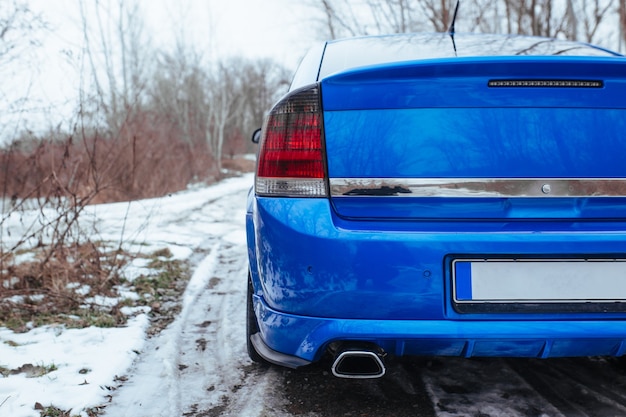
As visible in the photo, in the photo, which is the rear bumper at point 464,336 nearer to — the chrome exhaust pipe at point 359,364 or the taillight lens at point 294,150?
the chrome exhaust pipe at point 359,364

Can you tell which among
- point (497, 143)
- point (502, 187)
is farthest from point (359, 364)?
point (497, 143)

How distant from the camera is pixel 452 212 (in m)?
1.52

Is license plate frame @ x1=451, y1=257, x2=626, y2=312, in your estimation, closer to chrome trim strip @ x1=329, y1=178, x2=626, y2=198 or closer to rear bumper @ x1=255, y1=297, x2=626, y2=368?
rear bumper @ x1=255, y1=297, x2=626, y2=368

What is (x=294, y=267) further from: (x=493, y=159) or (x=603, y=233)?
(x=603, y=233)

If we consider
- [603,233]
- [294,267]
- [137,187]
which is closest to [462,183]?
[603,233]

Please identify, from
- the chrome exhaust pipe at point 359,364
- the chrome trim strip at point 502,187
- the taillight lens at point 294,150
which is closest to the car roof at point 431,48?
the taillight lens at point 294,150

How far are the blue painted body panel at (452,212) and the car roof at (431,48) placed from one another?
0.34 meters

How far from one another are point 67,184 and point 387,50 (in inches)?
115

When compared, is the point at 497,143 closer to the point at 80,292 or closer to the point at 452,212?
the point at 452,212

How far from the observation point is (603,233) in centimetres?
150

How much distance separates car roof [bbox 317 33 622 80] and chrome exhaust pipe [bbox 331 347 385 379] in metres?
0.94

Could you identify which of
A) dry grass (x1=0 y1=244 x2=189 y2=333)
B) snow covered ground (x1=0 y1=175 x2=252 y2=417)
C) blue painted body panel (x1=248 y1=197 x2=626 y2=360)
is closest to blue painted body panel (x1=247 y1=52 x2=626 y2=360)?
blue painted body panel (x1=248 y1=197 x2=626 y2=360)

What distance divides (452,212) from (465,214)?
0.04 meters

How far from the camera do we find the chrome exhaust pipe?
152cm
